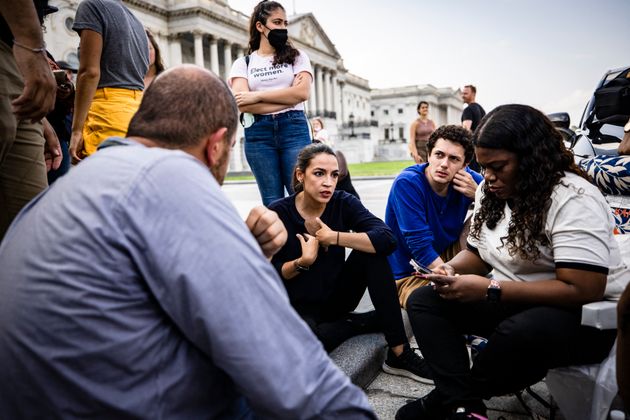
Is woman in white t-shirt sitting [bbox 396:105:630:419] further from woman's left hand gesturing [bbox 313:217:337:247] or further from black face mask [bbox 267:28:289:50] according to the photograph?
black face mask [bbox 267:28:289:50]

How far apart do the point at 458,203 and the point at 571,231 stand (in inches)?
69.1

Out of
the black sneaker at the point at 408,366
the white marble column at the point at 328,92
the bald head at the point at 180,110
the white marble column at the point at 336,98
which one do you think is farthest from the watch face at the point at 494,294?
the white marble column at the point at 336,98

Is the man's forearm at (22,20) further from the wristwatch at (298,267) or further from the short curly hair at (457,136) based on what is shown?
the short curly hair at (457,136)

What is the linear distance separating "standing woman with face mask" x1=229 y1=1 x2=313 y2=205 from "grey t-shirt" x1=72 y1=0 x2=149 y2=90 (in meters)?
0.85

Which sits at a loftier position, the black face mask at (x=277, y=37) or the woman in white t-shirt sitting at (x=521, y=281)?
the black face mask at (x=277, y=37)

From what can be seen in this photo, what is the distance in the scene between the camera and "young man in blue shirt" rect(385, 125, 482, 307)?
348cm

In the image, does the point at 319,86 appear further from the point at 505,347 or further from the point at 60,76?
the point at 505,347

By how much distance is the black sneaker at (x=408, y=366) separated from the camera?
9.53 ft

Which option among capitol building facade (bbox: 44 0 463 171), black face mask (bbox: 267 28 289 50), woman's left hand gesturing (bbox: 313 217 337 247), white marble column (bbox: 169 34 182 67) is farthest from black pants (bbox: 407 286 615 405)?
white marble column (bbox: 169 34 182 67)

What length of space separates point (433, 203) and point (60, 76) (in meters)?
2.83

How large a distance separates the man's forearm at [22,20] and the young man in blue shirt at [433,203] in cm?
250

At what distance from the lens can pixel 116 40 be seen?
3070mm

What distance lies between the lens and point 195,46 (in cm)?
4191

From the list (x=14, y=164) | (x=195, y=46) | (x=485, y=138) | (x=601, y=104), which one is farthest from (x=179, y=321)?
(x=195, y=46)
